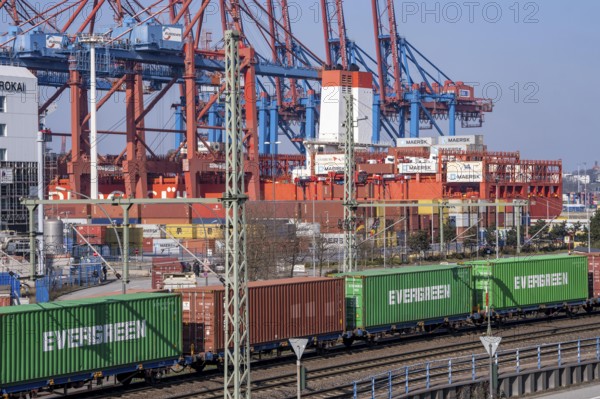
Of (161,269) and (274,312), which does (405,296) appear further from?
(161,269)

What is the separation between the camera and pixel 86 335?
1007 inches

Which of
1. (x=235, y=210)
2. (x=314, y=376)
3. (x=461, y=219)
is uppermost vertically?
(x=235, y=210)

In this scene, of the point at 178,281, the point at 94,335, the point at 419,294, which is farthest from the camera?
the point at 178,281

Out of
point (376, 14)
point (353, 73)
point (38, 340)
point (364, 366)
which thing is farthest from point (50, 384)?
point (376, 14)

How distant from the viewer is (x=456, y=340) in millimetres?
38281

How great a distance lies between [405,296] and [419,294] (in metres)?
0.81

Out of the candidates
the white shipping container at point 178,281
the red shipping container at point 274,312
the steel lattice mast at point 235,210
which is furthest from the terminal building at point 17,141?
the steel lattice mast at point 235,210

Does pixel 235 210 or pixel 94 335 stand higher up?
pixel 235 210

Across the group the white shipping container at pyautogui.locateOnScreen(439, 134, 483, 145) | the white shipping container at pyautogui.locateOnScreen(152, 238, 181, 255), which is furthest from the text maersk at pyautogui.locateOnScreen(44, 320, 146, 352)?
the white shipping container at pyautogui.locateOnScreen(439, 134, 483, 145)

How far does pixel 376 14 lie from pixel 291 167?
30721mm

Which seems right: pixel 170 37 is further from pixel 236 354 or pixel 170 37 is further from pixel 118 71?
pixel 236 354

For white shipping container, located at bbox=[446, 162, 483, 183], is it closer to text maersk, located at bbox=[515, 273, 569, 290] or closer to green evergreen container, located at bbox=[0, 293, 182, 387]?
text maersk, located at bbox=[515, 273, 569, 290]

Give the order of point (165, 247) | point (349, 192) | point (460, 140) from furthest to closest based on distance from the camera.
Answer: point (460, 140)
point (165, 247)
point (349, 192)

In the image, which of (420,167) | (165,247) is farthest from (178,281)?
(420,167)
